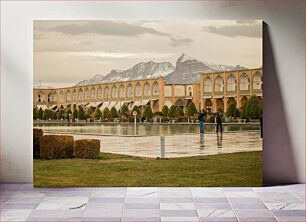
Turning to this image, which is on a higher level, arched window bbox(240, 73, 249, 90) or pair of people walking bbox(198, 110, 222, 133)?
arched window bbox(240, 73, 249, 90)

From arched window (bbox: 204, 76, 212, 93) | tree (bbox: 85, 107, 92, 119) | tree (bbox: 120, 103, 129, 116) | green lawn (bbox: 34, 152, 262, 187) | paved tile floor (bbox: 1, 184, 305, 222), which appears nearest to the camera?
paved tile floor (bbox: 1, 184, 305, 222)

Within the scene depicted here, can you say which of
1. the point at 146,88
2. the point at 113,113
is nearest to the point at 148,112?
the point at 146,88

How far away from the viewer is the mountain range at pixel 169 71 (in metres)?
7.09

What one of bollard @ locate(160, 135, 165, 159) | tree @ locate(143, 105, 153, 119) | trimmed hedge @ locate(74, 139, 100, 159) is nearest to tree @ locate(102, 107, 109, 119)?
trimmed hedge @ locate(74, 139, 100, 159)

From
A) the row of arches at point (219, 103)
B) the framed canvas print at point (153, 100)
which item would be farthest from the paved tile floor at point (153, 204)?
the row of arches at point (219, 103)

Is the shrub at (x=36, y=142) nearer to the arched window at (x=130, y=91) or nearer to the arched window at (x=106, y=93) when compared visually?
the arched window at (x=106, y=93)

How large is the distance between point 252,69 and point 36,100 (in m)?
2.76

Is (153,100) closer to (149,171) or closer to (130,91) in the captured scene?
(130,91)

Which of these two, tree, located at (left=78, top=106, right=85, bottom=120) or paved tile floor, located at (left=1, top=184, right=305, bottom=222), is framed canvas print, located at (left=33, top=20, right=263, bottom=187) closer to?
tree, located at (left=78, top=106, right=85, bottom=120)

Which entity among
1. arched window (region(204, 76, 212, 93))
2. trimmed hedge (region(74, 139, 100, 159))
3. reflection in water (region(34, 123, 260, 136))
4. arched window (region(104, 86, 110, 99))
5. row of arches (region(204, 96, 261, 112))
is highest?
arched window (region(204, 76, 212, 93))

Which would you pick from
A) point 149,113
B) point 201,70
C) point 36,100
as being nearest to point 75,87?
point 36,100

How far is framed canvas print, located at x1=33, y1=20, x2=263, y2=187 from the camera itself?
7082mm

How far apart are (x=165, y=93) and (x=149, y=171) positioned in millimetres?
1016

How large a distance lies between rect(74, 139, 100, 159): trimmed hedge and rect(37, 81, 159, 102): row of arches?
59cm
